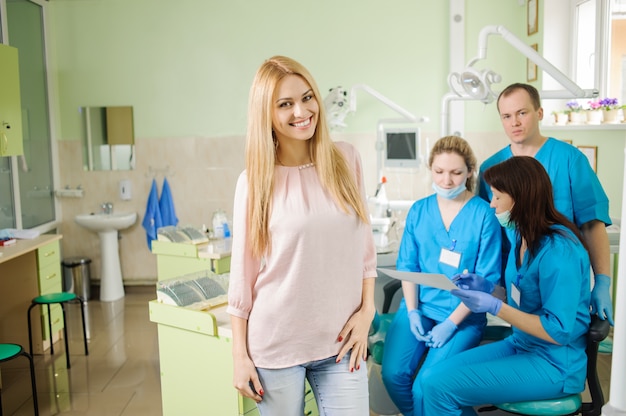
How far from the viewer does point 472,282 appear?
234cm

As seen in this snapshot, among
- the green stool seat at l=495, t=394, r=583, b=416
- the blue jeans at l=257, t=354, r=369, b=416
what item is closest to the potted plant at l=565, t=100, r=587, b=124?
the green stool seat at l=495, t=394, r=583, b=416

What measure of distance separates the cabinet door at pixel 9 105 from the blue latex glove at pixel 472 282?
10.3 feet

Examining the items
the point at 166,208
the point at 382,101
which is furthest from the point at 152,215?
the point at 382,101

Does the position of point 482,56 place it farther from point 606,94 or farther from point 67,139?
point 67,139

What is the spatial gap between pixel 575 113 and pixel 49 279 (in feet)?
12.3

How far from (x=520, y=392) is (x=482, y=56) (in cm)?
169

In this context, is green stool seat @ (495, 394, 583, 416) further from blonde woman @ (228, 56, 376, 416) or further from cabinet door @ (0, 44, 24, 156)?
cabinet door @ (0, 44, 24, 156)

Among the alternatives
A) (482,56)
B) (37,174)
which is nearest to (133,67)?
(37,174)

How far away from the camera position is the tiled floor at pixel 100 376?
10.9 ft

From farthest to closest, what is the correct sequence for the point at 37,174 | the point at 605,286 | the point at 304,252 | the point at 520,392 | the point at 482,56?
the point at 37,174
the point at 482,56
the point at 605,286
the point at 520,392
the point at 304,252

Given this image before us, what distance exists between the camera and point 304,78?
1.51m

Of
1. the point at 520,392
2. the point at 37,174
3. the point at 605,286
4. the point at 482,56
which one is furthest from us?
the point at 37,174

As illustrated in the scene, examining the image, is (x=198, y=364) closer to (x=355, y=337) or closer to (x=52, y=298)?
(x=355, y=337)

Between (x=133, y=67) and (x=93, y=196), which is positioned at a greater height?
(x=133, y=67)
